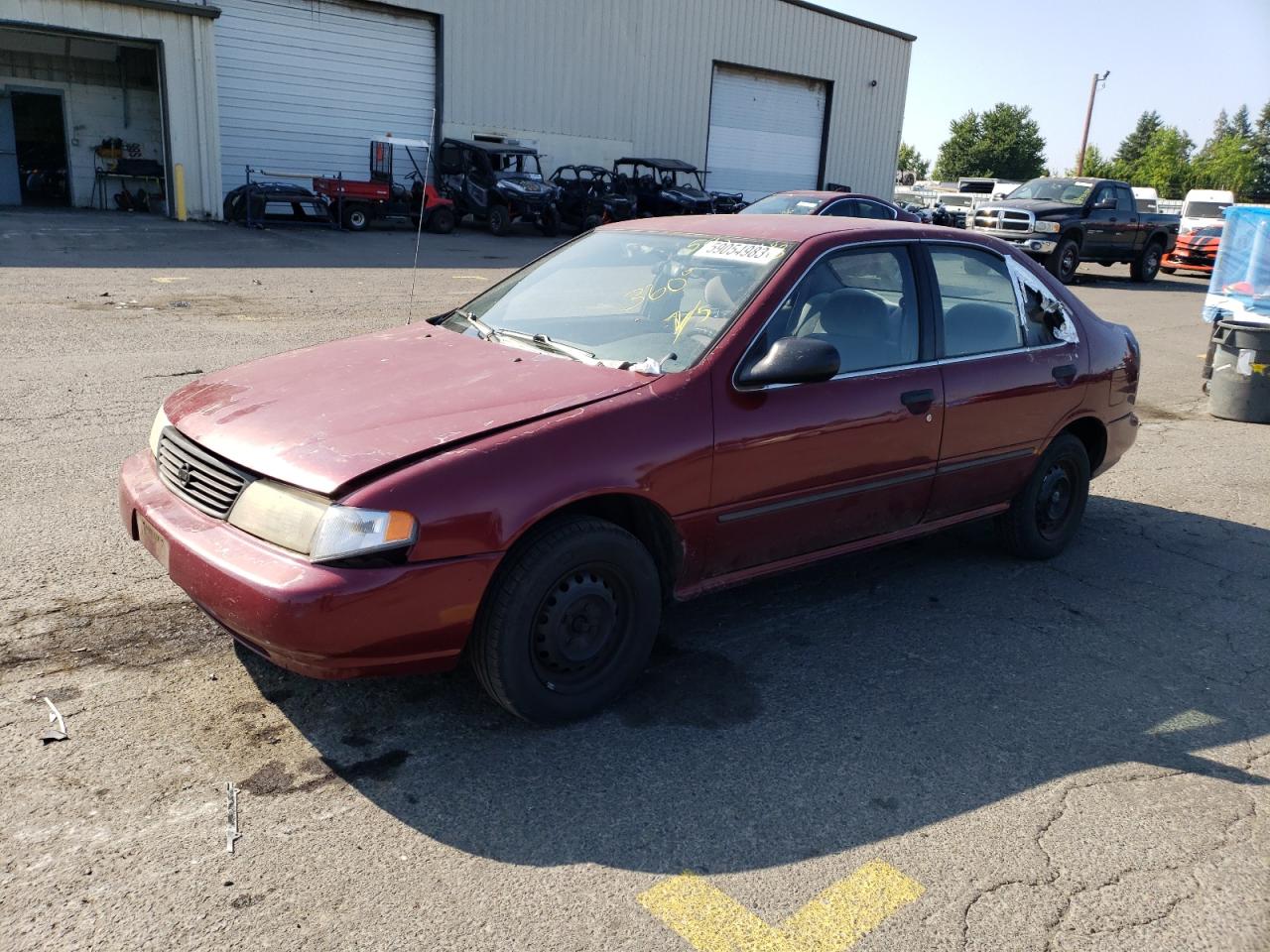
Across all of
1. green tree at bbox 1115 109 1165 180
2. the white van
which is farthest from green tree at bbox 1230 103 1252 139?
the white van

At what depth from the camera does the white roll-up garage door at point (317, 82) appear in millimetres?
23422

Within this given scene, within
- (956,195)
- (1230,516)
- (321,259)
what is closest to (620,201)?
(321,259)

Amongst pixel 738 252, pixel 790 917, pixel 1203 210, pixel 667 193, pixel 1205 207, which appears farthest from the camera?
pixel 1203 210

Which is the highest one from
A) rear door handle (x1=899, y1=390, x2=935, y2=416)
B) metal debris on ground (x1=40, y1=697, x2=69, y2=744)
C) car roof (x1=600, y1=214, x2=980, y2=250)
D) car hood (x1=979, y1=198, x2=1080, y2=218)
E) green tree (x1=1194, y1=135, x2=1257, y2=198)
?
green tree (x1=1194, y1=135, x2=1257, y2=198)

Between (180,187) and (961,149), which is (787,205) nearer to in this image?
(180,187)

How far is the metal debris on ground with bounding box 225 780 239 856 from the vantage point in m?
2.73

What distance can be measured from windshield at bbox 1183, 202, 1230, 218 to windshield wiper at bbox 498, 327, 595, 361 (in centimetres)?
3250

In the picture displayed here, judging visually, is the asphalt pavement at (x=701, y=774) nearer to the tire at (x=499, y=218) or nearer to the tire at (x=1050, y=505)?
the tire at (x=1050, y=505)

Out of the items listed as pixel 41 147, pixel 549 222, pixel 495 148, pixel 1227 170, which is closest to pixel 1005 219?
pixel 549 222

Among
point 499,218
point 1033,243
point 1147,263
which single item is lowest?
point 1147,263

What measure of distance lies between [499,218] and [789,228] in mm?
20329

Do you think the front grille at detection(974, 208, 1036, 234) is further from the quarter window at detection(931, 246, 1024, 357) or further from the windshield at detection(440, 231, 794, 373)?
the windshield at detection(440, 231, 794, 373)

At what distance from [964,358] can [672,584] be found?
1.80 meters

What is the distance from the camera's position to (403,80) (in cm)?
2588
